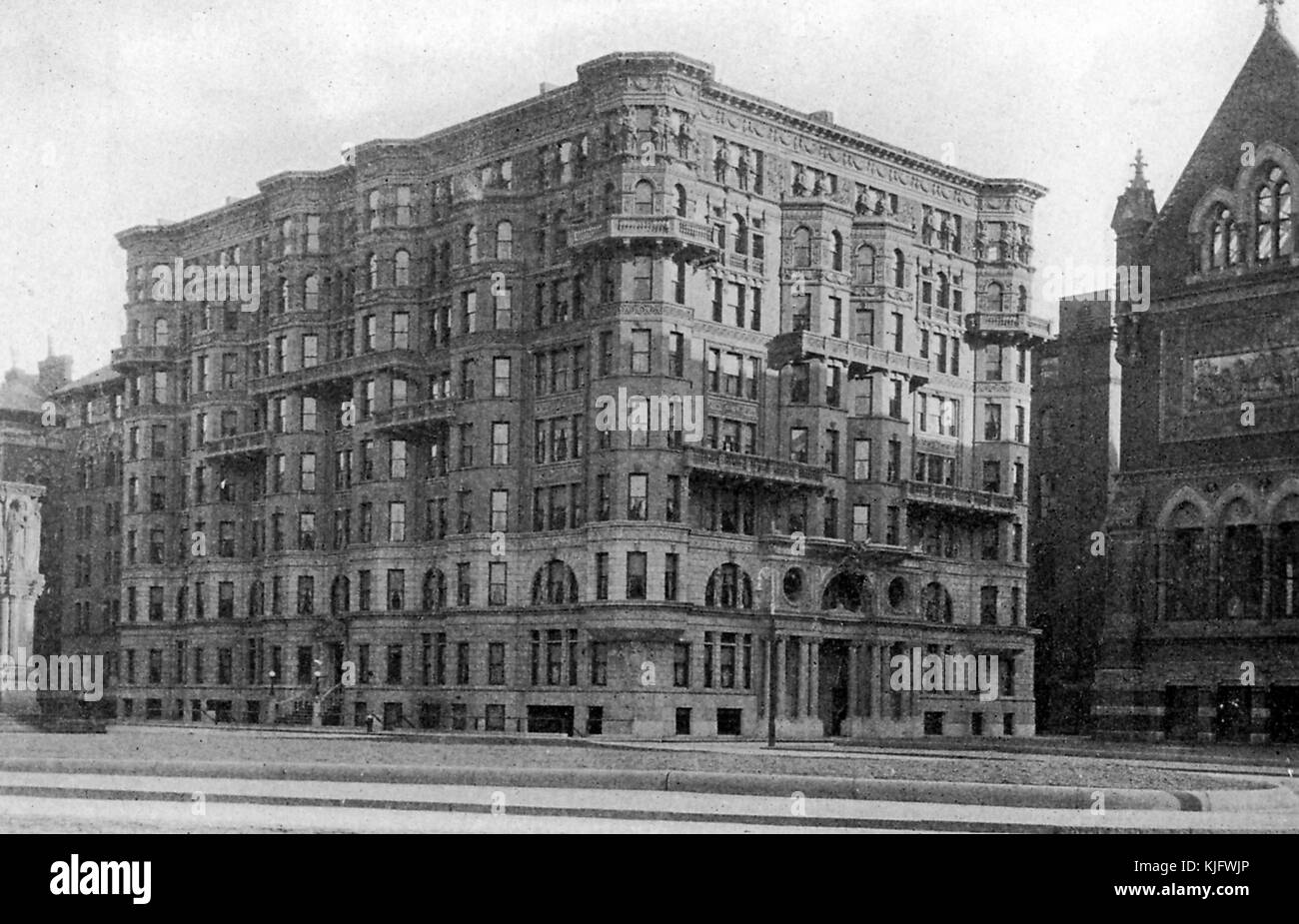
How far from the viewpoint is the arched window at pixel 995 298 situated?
287 feet

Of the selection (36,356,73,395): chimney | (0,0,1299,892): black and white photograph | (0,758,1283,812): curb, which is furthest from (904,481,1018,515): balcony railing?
(36,356,73,395): chimney

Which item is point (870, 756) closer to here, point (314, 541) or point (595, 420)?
point (595, 420)

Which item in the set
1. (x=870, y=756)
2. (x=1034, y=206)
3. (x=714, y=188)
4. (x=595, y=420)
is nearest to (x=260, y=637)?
(x=595, y=420)

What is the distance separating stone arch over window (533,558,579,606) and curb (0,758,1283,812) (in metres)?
41.3

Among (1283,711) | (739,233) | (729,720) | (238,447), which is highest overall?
(739,233)

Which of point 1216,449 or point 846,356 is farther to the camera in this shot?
point 846,356

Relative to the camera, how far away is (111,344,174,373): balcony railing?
96750 mm

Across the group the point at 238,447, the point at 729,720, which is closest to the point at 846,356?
the point at 729,720

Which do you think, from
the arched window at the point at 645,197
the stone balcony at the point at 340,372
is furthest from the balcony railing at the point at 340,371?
the arched window at the point at 645,197

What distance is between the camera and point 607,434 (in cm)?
7194

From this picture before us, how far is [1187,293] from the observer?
2552 inches

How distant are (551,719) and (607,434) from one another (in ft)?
38.9

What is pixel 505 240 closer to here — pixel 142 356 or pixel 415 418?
pixel 415 418

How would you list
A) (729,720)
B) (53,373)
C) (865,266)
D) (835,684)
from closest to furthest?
(729,720), (835,684), (865,266), (53,373)
